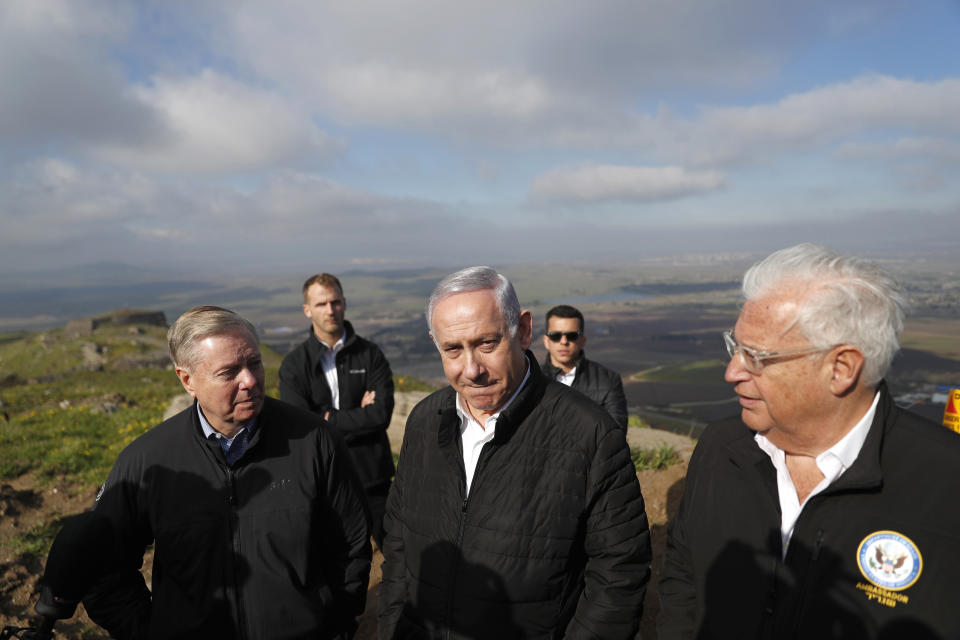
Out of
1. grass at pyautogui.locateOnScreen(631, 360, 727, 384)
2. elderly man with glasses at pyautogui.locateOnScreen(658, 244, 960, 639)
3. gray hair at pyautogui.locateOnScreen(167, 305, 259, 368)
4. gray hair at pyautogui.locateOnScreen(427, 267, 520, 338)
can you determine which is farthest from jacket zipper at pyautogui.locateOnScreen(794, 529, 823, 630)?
grass at pyautogui.locateOnScreen(631, 360, 727, 384)

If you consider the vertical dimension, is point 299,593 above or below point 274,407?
below

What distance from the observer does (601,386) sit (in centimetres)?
563

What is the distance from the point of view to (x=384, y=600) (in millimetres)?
2803

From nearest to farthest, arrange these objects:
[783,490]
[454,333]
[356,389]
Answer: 1. [783,490]
2. [454,333]
3. [356,389]

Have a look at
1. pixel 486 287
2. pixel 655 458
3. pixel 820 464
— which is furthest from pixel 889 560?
pixel 655 458

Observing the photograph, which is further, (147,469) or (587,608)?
(147,469)

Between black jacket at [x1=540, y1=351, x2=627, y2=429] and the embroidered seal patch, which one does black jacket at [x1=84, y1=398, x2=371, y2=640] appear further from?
black jacket at [x1=540, y1=351, x2=627, y2=429]

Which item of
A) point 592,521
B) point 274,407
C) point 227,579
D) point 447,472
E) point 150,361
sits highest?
point 274,407

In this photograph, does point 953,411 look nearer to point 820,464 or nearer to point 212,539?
point 820,464

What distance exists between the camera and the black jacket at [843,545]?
169cm

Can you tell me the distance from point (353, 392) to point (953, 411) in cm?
509

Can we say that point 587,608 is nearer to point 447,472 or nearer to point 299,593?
point 447,472

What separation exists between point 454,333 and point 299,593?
170 centimetres

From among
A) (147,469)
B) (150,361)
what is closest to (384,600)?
(147,469)
